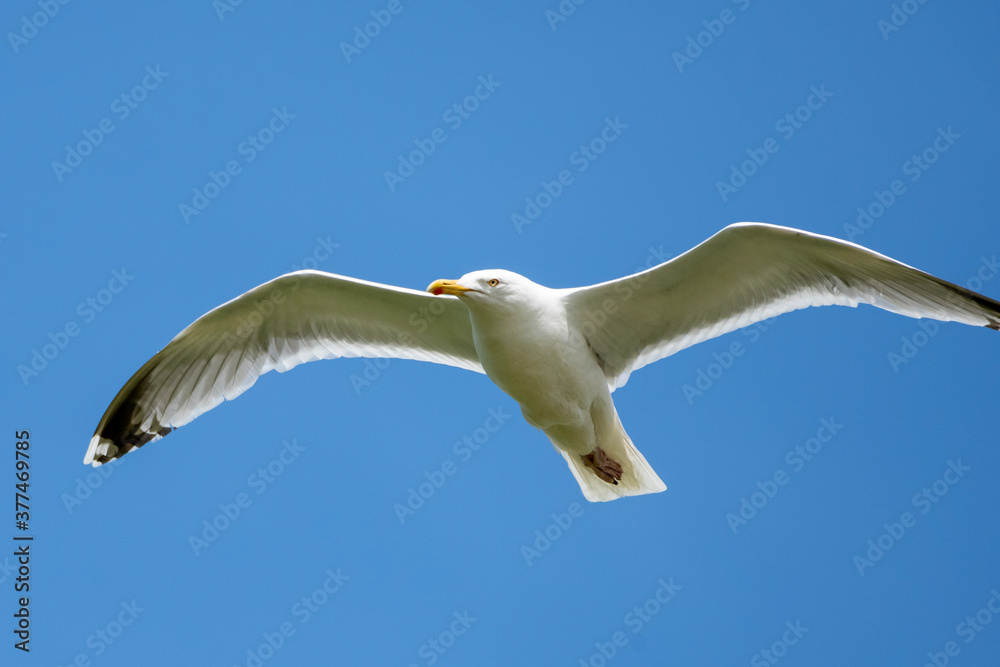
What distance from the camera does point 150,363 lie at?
294 inches

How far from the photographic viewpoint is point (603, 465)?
705cm

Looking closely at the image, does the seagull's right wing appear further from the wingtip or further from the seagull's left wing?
the seagull's left wing

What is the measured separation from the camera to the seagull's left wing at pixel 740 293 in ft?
21.4

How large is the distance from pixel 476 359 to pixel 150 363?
2211mm

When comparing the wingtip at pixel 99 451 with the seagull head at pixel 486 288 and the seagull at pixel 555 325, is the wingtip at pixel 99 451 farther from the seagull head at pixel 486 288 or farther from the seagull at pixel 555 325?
the seagull head at pixel 486 288

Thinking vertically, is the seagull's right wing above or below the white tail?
above

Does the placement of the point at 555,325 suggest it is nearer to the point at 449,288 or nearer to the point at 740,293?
the point at 449,288

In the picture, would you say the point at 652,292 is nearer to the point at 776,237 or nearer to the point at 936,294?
the point at 776,237

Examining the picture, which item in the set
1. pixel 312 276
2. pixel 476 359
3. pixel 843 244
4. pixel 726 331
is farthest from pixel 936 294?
pixel 312 276

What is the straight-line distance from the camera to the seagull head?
6.28m

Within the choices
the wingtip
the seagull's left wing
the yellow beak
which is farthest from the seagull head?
the wingtip

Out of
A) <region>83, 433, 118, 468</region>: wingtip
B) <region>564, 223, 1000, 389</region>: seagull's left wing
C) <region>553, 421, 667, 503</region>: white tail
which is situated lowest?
<region>553, 421, 667, 503</region>: white tail

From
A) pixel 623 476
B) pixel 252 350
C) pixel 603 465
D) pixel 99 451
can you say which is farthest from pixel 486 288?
pixel 99 451

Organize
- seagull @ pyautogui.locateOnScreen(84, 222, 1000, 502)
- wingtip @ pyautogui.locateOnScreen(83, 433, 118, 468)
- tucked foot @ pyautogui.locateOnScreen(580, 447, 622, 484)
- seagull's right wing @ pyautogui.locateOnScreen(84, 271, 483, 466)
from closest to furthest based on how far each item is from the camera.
Answer: seagull @ pyautogui.locateOnScreen(84, 222, 1000, 502) < tucked foot @ pyautogui.locateOnScreen(580, 447, 622, 484) < seagull's right wing @ pyautogui.locateOnScreen(84, 271, 483, 466) < wingtip @ pyautogui.locateOnScreen(83, 433, 118, 468)
